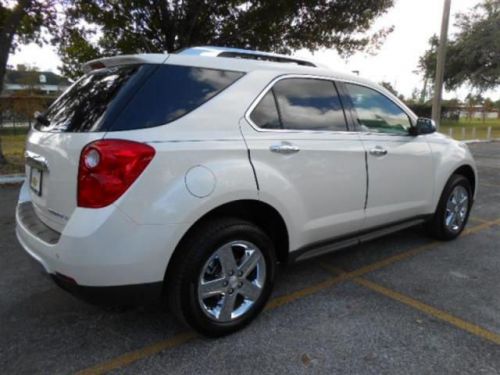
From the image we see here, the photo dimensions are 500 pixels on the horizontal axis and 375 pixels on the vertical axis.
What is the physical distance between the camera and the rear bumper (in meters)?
2.19

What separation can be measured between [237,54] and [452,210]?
3.01m

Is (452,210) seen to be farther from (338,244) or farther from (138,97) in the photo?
(138,97)

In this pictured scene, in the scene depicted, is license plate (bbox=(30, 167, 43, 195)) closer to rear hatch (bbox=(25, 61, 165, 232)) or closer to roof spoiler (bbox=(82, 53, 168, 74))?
rear hatch (bbox=(25, 61, 165, 232))

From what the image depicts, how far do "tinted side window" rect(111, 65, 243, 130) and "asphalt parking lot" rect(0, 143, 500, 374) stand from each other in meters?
1.36

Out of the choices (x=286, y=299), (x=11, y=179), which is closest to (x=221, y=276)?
(x=286, y=299)

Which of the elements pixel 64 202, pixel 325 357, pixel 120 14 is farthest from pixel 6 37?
pixel 325 357

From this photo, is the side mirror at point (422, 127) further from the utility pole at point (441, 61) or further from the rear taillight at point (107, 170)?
the utility pole at point (441, 61)

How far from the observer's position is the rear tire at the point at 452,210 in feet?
14.6

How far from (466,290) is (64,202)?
3.07 m

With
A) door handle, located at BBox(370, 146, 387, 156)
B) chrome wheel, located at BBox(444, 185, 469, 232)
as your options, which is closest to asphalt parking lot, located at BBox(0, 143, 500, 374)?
chrome wheel, located at BBox(444, 185, 469, 232)

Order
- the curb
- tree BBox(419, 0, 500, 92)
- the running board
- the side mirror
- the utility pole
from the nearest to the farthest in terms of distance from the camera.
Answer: the running board, the side mirror, the curb, the utility pole, tree BBox(419, 0, 500, 92)

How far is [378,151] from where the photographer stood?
355 cm

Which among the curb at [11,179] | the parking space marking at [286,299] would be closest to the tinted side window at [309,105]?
the parking space marking at [286,299]

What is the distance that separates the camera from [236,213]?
9.25ft
